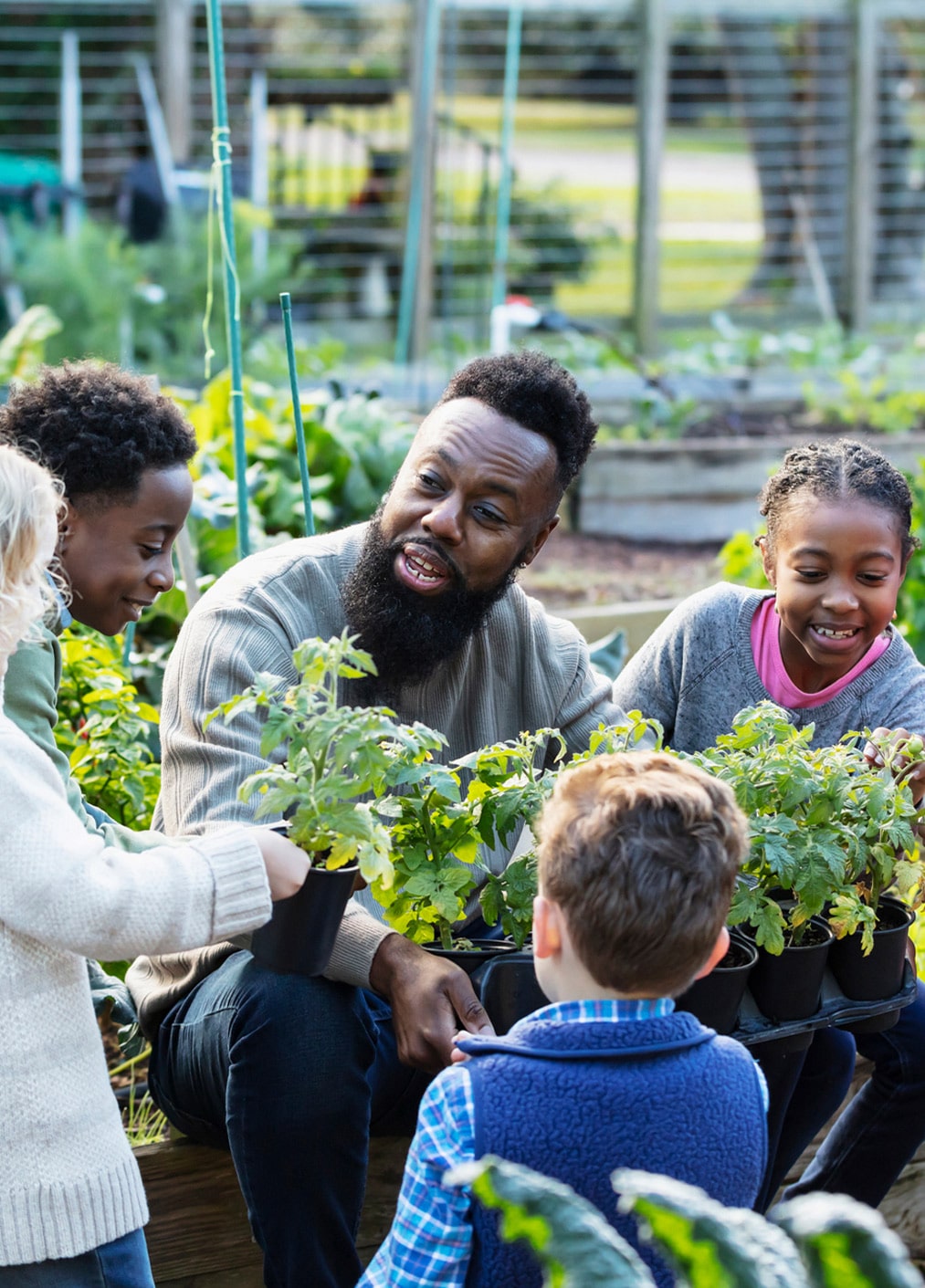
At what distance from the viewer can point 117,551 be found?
2.30 m

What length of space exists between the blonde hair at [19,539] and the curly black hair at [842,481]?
1578mm

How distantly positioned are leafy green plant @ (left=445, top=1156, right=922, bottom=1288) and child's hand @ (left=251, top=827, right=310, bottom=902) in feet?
2.40

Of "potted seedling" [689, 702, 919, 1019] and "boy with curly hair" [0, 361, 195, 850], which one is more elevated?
"boy with curly hair" [0, 361, 195, 850]

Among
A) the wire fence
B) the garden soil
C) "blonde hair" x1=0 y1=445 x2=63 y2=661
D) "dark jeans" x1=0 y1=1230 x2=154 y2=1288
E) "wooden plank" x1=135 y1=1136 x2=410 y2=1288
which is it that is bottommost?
"wooden plank" x1=135 y1=1136 x2=410 y2=1288

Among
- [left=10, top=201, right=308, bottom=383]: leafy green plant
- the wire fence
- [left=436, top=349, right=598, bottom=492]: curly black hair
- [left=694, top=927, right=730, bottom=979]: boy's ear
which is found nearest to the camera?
[left=694, top=927, right=730, bottom=979]: boy's ear

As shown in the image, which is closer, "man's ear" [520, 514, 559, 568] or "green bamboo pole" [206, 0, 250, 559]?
"man's ear" [520, 514, 559, 568]

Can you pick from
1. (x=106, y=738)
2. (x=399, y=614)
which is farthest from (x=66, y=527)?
(x=106, y=738)

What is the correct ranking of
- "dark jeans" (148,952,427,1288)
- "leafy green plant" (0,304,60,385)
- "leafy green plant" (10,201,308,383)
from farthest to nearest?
"leafy green plant" (10,201,308,383)
"leafy green plant" (0,304,60,385)
"dark jeans" (148,952,427,1288)

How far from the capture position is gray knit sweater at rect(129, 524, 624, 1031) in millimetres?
2301

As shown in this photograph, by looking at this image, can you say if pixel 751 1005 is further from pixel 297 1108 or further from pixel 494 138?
pixel 494 138

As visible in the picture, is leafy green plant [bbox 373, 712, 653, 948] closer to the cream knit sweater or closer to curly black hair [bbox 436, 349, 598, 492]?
the cream knit sweater

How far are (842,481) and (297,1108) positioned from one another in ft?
4.95

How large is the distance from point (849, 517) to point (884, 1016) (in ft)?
2.94

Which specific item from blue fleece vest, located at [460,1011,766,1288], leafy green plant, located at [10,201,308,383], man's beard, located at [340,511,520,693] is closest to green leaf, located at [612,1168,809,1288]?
blue fleece vest, located at [460,1011,766,1288]
